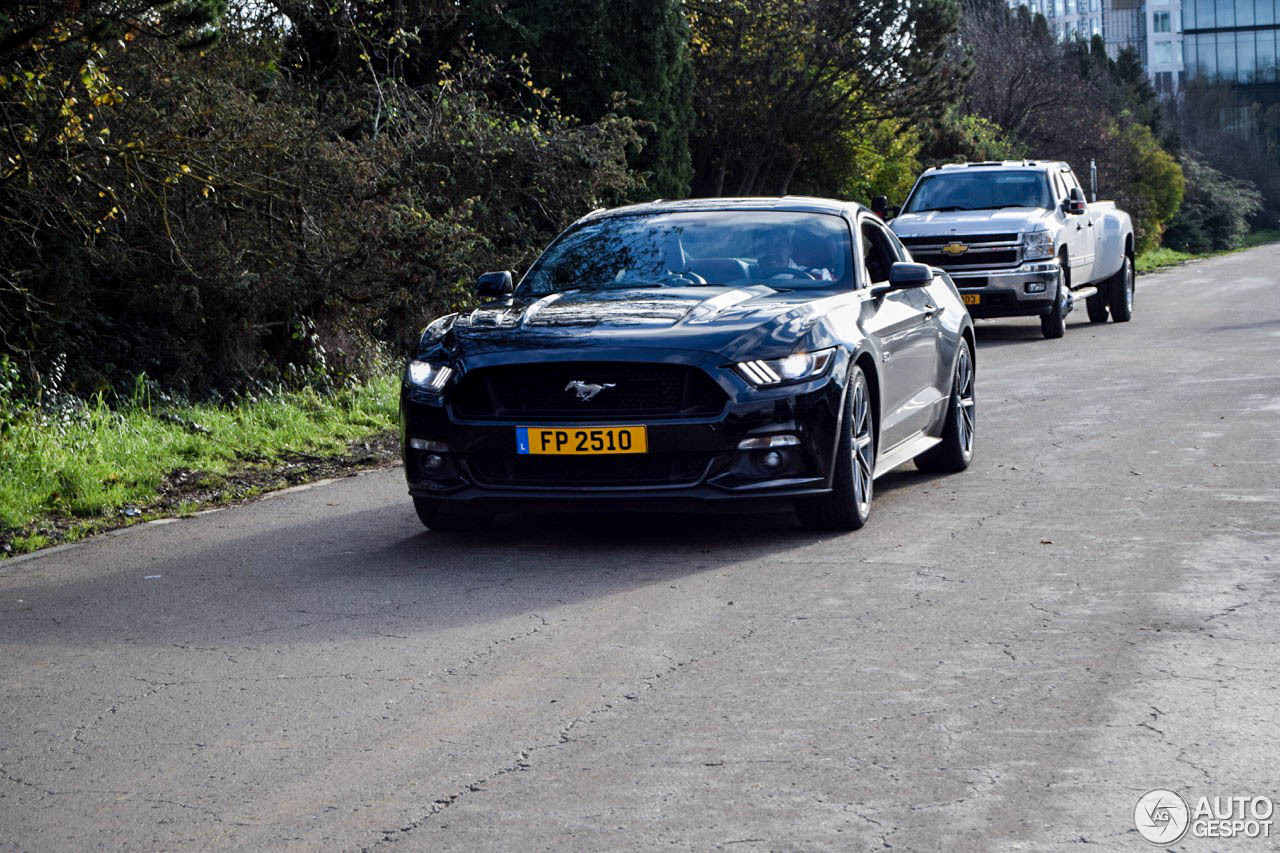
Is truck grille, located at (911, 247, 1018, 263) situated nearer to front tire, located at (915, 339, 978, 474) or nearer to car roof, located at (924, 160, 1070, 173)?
car roof, located at (924, 160, 1070, 173)

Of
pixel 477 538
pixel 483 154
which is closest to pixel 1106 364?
pixel 483 154

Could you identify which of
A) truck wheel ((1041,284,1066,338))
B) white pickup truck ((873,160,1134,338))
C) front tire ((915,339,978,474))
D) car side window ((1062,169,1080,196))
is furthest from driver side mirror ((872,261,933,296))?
car side window ((1062,169,1080,196))

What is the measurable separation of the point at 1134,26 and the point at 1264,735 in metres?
134

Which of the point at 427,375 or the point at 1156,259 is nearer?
the point at 427,375

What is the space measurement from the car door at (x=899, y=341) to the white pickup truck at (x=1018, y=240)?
→ 1082 cm

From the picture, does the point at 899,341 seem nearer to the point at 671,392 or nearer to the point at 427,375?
the point at 671,392

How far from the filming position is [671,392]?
7.96 metres

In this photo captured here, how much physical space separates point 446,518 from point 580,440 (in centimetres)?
121

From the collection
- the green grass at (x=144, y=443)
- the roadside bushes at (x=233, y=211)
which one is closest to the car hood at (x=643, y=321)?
the green grass at (x=144, y=443)

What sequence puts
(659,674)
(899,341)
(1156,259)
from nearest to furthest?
(659,674) < (899,341) < (1156,259)

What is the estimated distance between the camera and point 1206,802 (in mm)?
4363

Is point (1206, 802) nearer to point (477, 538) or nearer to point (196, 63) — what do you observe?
point (477, 538)

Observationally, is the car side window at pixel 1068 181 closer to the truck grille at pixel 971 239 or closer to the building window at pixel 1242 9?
the truck grille at pixel 971 239

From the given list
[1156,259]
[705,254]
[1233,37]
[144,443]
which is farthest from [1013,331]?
[1233,37]
